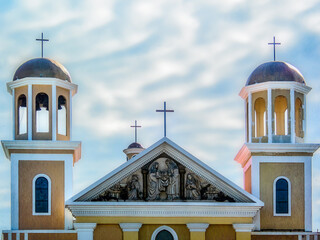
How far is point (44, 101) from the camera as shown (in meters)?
41.5

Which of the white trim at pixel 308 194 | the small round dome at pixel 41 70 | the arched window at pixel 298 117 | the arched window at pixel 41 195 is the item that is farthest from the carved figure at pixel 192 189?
the small round dome at pixel 41 70

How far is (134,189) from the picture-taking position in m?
38.8

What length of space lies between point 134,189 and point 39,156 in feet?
12.9

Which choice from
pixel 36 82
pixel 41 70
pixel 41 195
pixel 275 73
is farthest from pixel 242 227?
pixel 41 70

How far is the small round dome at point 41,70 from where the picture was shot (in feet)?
135

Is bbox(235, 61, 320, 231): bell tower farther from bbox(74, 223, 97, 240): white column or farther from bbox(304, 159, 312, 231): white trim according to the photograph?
bbox(74, 223, 97, 240): white column

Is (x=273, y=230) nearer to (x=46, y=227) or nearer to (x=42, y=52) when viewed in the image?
(x=46, y=227)

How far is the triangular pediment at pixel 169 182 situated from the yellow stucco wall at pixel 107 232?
3.06 feet

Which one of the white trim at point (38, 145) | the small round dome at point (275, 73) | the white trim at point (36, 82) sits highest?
the small round dome at point (275, 73)

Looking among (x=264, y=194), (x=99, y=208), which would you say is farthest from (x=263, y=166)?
(x=99, y=208)

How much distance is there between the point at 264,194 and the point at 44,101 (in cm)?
850

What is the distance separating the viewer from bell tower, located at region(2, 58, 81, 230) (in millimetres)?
40156

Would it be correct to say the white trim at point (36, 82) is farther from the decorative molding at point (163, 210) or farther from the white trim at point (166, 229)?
the white trim at point (166, 229)

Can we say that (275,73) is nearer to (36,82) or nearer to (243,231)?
(243,231)
